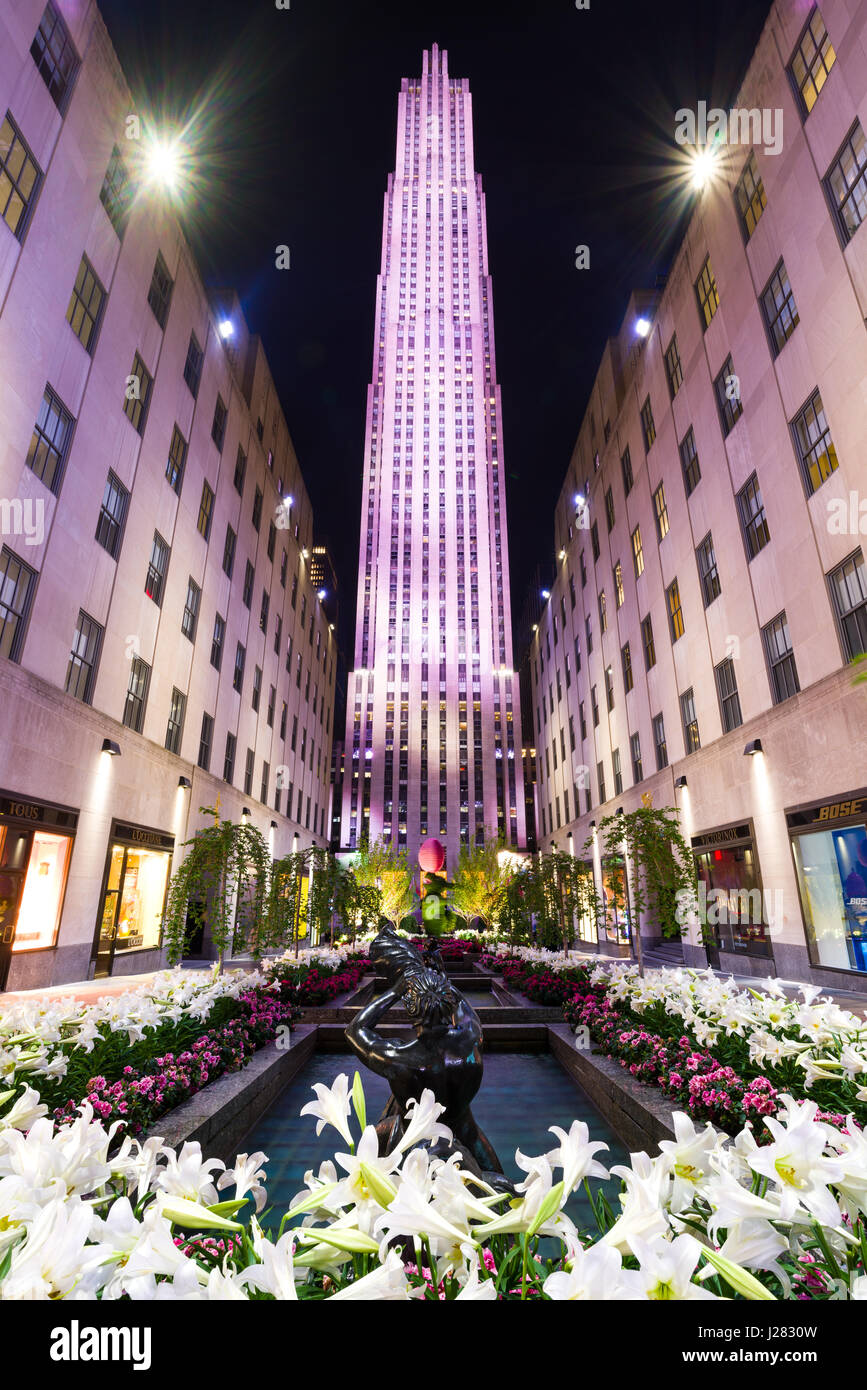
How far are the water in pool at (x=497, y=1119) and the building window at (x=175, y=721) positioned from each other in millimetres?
15397

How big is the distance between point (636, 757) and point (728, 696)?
929cm

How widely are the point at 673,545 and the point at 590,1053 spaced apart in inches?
834

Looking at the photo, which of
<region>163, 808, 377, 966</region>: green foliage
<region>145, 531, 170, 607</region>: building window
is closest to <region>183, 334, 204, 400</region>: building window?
<region>145, 531, 170, 607</region>: building window

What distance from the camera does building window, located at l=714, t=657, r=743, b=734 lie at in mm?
20266

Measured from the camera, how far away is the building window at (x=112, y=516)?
708 inches

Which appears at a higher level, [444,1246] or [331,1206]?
[331,1206]

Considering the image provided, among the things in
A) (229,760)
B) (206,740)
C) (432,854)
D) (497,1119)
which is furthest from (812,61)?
(432,854)

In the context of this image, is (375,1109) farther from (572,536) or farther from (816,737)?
(572,536)

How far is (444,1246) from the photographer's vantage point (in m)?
1.45

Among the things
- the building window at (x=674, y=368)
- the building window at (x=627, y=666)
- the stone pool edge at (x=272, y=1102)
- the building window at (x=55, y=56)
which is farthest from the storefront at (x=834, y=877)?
the building window at (x=55, y=56)

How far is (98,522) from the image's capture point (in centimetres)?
1769

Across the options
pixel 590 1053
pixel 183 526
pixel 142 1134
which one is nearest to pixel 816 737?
pixel 590 1053

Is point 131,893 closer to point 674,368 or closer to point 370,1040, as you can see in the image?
point 370,1040

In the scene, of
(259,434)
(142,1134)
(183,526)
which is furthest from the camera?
(259,434)
